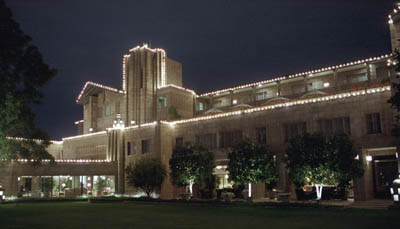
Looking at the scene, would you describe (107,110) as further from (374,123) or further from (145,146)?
(374,123)

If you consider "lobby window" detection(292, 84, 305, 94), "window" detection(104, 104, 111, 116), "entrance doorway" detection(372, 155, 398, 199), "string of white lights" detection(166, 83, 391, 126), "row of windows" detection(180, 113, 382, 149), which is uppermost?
"lobby window" detection(292, 84, 305, 94)

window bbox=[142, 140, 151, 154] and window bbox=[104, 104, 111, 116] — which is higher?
window bbox=[104, 104, 111, 116]

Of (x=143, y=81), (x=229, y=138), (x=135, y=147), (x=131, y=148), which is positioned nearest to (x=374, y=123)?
(x=229, y=138)

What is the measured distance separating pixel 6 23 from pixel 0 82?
13.7 ft

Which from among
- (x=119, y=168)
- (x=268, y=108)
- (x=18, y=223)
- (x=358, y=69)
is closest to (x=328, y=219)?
(x=18, y=223)

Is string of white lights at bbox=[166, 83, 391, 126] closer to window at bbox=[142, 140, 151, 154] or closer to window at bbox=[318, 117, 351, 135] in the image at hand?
window at bbox=[318, 117, 351, 135]

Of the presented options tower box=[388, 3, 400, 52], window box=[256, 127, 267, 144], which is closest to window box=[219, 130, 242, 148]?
window box=[256, 127, 267, 144]

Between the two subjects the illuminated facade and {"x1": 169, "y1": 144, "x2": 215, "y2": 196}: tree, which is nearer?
the illuminated facade

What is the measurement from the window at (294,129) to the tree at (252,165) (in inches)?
148

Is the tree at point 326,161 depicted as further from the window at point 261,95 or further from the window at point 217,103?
the window at point 217,103

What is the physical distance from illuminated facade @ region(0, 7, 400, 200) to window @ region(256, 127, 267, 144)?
86 millimetres

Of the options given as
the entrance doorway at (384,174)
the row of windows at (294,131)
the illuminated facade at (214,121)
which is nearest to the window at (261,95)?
the illuminated facade at (214,121)

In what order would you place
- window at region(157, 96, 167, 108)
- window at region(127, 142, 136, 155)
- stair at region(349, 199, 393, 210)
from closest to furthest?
stair at region(349, 199, 393, 210) → window at region(127, 142, 136, 155) → window at region(157, 96, 167, 108)

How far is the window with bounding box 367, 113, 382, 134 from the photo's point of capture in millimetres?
26594
